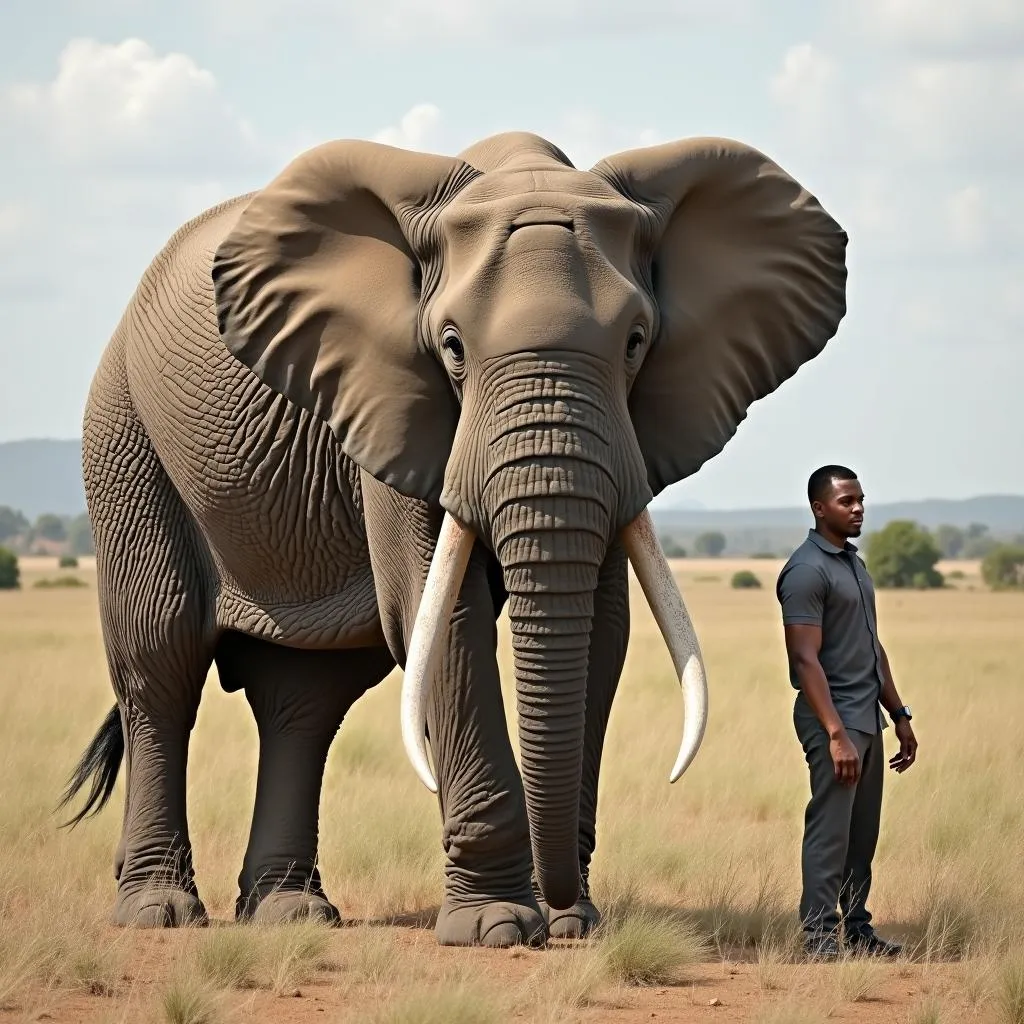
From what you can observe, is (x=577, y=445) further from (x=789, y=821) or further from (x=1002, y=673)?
(x=1002, y=673)

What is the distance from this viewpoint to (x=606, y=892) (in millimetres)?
9273

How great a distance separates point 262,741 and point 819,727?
2.98 metres

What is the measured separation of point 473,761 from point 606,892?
7.10 feet

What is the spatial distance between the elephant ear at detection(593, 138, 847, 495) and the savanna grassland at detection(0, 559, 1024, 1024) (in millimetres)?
1811

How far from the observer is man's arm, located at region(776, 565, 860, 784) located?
725 cm

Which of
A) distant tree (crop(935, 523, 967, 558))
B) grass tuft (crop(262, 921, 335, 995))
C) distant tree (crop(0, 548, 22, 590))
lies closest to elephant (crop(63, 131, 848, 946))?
grass tuft (crop(262, 921, 335, 995))

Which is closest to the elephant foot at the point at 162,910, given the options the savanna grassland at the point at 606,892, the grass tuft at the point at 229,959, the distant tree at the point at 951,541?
the savanna grassland at the point at 606,892

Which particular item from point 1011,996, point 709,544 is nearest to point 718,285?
point 1011,996

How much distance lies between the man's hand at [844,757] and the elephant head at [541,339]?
0.89 metres

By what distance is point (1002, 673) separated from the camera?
22.7m

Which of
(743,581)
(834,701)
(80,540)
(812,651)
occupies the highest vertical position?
(80,540)

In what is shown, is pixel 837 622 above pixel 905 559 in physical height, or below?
below

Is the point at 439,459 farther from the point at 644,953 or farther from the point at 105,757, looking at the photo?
the point at 105,757

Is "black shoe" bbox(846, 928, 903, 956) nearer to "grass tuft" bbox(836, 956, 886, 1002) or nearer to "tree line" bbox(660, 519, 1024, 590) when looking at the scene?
"grass tuft" bbox(836, 956, 886, 1002)
